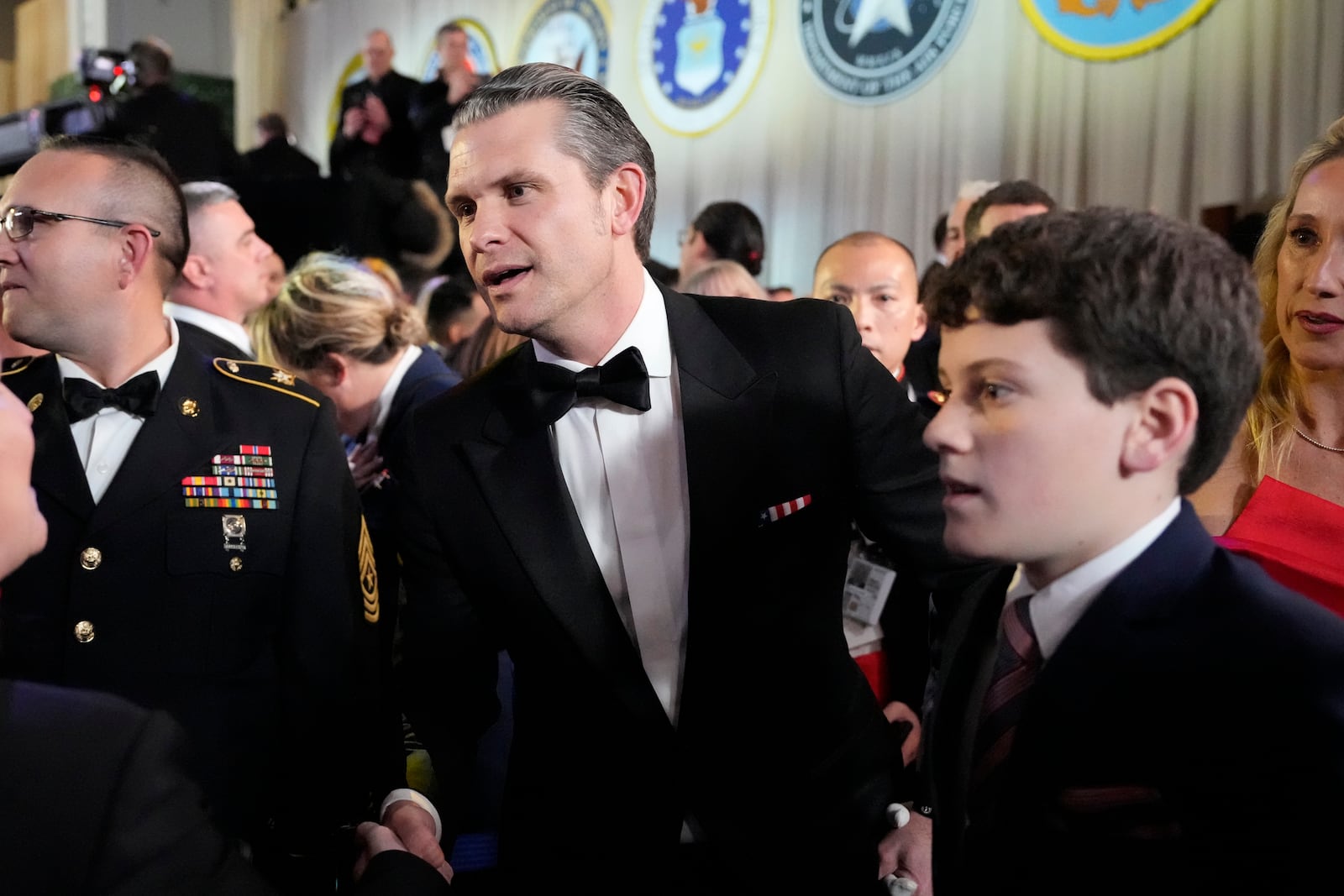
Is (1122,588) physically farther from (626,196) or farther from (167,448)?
(167,448)

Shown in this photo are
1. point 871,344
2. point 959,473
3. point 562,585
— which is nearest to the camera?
point 959,473

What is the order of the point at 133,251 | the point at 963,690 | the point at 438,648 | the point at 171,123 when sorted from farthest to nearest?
the point at 171,123 → the point at 133,251 → the point at 438,648 → the point at 963,690

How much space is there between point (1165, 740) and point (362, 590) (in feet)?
A: 4.51

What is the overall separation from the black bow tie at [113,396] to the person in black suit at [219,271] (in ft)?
4.16

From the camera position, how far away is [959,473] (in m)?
1.03

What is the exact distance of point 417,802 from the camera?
5.02ft

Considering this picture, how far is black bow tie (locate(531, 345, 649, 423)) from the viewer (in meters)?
1.54

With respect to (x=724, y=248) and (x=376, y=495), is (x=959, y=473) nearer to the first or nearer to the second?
(x=376, y=495)

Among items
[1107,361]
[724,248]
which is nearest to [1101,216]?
[1107,361]

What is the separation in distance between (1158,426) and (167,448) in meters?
1.50

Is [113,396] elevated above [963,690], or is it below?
above

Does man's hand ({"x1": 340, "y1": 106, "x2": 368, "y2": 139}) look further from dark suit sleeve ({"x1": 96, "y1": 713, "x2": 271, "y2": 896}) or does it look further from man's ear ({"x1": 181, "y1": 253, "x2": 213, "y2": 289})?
dark suit sleeve ({"x1": 96, "y1": 713, "x2": 271, "y2": 896})

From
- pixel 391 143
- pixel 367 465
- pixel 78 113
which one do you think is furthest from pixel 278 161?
pixel 367 465

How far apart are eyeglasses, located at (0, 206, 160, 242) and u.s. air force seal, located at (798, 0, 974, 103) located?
482cm
